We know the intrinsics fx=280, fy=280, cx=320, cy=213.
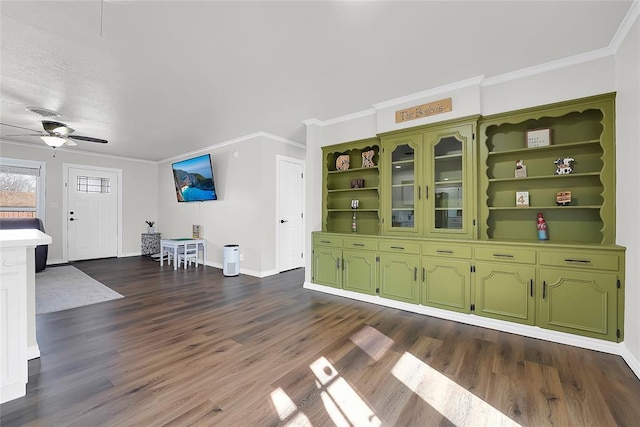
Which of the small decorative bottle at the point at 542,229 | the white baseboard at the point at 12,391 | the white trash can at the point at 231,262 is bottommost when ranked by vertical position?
the white baseboard at the point at 12,391

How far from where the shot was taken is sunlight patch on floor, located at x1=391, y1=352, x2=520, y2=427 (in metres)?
1.57

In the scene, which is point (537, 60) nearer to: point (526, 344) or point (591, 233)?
point (591, 233)

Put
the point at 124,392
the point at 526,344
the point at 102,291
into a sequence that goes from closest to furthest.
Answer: the point at 124,392
the point at 526,344
the point at 102,291

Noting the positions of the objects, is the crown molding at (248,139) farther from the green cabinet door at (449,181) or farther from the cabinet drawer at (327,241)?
the green cabinet door at (449,181)

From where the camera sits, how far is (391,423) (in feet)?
5.07

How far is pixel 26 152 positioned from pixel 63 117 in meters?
2.73

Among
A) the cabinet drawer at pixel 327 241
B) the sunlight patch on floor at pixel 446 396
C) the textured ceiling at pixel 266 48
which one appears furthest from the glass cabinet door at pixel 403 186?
the sunlight patch on floor at pixel 446 396

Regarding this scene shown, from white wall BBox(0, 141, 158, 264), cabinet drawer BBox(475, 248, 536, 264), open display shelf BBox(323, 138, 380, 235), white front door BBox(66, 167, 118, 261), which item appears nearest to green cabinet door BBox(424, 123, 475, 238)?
cabinet drawer BBox(475, 248, 536, 264)

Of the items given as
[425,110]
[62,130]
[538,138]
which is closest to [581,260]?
[538,138]

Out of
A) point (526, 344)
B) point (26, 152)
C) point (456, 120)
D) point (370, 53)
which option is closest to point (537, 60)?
point (456, 120)

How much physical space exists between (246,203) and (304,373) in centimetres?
381

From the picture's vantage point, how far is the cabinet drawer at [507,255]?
265cm

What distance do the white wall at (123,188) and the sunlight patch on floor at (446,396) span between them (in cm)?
761

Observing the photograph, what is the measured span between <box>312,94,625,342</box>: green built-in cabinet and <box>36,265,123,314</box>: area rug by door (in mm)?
→ 3265
